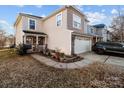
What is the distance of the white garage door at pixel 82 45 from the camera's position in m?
11.9

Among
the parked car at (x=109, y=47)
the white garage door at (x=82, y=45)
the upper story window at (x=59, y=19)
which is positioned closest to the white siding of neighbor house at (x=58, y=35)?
the upper story window at (x=59, y=19)

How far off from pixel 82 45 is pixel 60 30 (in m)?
3.32

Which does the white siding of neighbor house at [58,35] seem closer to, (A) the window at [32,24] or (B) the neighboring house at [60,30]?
(B) the neighboring house at [60,30]

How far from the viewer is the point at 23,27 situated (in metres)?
13.7

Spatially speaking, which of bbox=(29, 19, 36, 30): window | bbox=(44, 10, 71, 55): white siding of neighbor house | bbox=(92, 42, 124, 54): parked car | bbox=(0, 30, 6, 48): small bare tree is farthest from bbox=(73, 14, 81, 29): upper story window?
bbox=(0, 30, 6, 48): small bare tree

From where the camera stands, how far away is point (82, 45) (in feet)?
43.4

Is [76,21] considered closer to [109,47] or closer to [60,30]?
[60,30]

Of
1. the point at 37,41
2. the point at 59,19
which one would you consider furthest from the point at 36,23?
the point at 59,19

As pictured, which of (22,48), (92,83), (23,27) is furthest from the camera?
(23,27)

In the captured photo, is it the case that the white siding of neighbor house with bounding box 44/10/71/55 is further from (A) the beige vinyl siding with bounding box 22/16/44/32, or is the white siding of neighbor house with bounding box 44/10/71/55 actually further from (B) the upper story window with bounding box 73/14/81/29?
(B) the upper story window with bounding box 73/14/81/29

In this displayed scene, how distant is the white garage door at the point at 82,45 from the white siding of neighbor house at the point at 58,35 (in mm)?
1128
